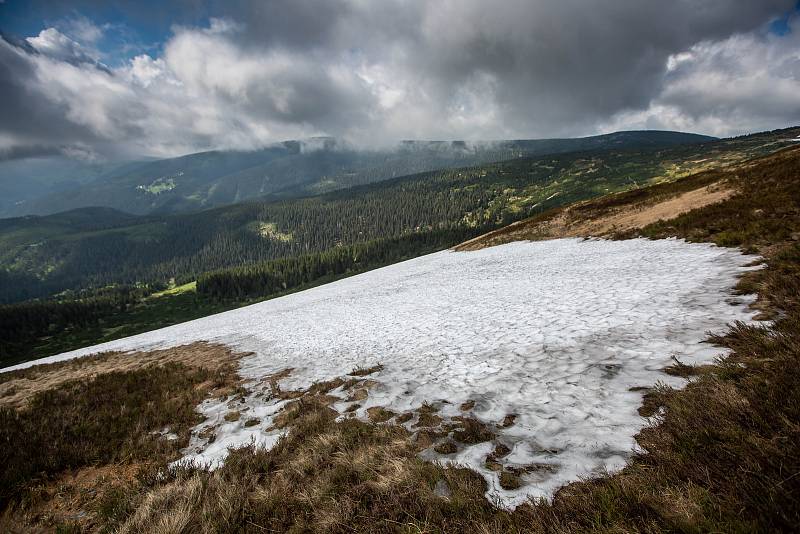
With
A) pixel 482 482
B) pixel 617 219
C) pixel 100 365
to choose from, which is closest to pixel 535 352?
pixel 482 482

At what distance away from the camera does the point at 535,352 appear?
30.0 feet

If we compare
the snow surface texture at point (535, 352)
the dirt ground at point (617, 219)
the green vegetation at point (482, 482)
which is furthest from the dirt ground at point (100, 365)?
the dirt ground at point (617, 219)

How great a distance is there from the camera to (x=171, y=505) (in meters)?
5.18

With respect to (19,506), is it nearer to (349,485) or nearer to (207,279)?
(349,485)

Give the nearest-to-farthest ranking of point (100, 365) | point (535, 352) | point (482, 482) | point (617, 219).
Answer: point (482, 482) < point (535, 352) < point (100, 365) < point (617, 219)

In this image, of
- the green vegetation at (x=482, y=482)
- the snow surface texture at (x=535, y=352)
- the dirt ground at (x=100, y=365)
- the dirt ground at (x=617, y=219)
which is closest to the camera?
the green vegetation at (x=482, y=482)

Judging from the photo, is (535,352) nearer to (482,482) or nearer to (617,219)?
(482,482)

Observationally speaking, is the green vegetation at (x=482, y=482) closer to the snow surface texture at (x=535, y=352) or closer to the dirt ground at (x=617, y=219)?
the snow surface texture at (x=535, y=352)

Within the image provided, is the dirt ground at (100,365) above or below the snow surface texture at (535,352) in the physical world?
below

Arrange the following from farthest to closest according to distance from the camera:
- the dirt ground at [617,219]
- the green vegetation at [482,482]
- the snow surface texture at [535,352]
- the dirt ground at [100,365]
Result: the dirt ground at [617,219]
the dirt ground at [100,365]
the snow surface texture at [535,352]
the green vegetation at [482,482]

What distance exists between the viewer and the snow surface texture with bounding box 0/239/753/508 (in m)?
5.44

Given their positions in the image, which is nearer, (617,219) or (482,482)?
(482,482)

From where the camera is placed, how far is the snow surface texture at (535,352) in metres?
5.44

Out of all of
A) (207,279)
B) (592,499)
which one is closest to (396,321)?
(592,499)
